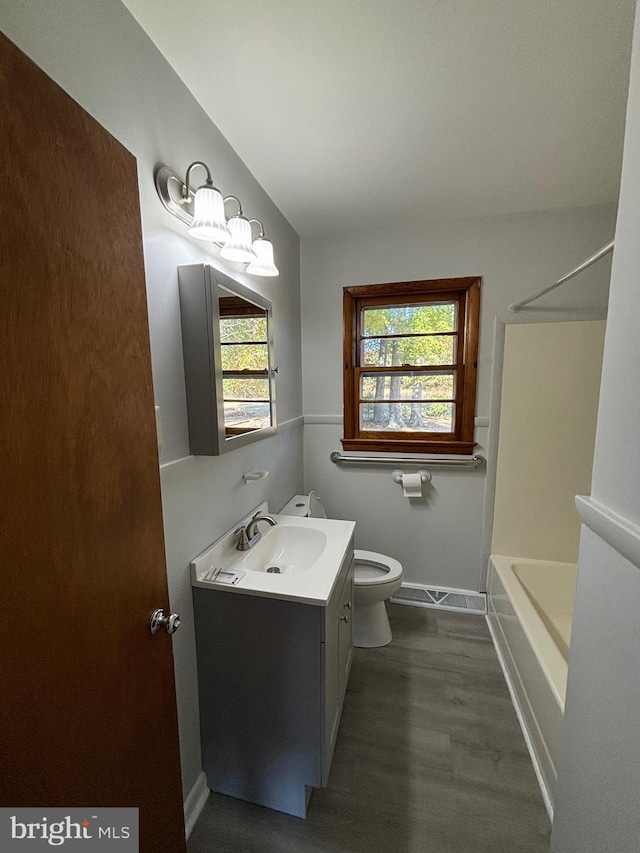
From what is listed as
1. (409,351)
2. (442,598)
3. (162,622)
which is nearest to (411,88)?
(409,351)

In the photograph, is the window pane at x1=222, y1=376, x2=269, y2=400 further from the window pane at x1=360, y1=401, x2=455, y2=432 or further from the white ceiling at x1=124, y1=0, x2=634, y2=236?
the window pane at x1=360, y1=401, x2=455, y2=432

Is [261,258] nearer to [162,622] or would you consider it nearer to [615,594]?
[162,622]

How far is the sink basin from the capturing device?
146 cm

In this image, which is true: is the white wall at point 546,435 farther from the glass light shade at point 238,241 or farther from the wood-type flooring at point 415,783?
the glass light shade at point 238,241

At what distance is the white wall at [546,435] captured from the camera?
1930mm

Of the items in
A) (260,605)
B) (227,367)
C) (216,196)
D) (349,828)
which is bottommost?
(349,828)

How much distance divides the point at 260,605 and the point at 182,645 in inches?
12.2

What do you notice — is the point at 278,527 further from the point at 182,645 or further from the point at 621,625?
the point at 621,625

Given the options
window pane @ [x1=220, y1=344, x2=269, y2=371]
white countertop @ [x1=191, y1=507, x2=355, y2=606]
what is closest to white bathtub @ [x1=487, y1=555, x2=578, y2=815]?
white countertop @ [x1=191, y1=507, x2=355, y2=606]

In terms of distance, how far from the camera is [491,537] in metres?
2.16

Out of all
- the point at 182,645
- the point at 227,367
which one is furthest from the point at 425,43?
the point at 182,645

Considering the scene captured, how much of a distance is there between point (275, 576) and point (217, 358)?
80cm

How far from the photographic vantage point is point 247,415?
1.37 m

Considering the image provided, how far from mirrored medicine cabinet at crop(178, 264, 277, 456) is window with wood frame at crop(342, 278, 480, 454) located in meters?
1.01
